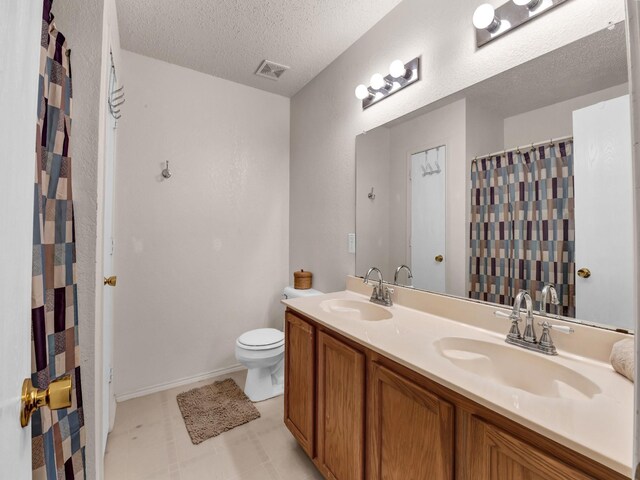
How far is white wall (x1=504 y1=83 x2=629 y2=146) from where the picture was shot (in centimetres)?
101

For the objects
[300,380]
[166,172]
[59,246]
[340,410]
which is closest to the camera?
[59,246]

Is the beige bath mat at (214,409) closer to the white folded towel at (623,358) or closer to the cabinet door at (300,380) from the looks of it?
the cabinet door at (300,380)

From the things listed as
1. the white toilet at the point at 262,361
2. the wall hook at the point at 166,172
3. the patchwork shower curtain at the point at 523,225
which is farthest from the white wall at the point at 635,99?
the wall hook at the point at 166,172

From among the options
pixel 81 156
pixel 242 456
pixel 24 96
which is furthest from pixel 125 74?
pixel 242 456

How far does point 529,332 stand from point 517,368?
0.44ft

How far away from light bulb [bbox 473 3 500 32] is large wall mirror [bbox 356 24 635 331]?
8.6 inches

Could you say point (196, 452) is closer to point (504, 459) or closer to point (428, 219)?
point (504, 459)

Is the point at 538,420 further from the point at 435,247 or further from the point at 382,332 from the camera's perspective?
the point at 435,247

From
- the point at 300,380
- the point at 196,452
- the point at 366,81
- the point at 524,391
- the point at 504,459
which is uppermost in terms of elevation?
the point at 366,81

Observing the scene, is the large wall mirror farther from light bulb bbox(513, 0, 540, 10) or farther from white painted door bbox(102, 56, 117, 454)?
white painted door bbox(102, 56, 117, 454)

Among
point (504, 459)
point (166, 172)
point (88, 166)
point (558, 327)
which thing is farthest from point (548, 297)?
point (166, 172)

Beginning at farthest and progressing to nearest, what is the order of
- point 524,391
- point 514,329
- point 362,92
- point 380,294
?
point 362,92 → point 380,294 → point 514,329 → point 524,391

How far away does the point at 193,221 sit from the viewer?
98.3 inches

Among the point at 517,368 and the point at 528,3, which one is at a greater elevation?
the point at 528,3
